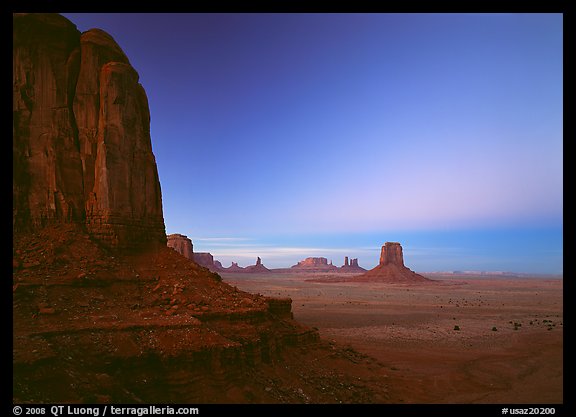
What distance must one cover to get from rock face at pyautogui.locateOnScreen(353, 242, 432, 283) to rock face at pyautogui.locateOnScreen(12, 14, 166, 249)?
137m

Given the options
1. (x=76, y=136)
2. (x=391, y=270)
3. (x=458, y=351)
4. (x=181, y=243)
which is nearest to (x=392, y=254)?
(x=391, y=270)

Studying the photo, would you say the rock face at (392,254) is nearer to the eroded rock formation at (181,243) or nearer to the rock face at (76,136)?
the eroded rock formation at (181,243)

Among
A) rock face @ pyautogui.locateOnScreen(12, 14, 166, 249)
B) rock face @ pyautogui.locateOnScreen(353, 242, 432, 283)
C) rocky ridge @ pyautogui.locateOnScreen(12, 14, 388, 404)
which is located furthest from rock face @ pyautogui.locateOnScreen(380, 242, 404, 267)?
rock face @ pyautogui.locateOnScreen(12, 14, 166, 249)

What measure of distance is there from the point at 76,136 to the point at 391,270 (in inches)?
5747

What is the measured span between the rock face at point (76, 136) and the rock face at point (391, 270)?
137 metres

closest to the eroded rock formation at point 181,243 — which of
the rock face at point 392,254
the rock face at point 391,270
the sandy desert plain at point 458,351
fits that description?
the rock face at point 391,270

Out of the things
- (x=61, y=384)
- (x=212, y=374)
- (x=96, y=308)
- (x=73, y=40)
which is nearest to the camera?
(x=61, y=384)

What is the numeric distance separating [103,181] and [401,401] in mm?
18632

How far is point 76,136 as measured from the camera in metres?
17.9

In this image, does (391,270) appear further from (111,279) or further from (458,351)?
(111,279)

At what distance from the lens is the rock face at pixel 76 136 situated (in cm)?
1667
